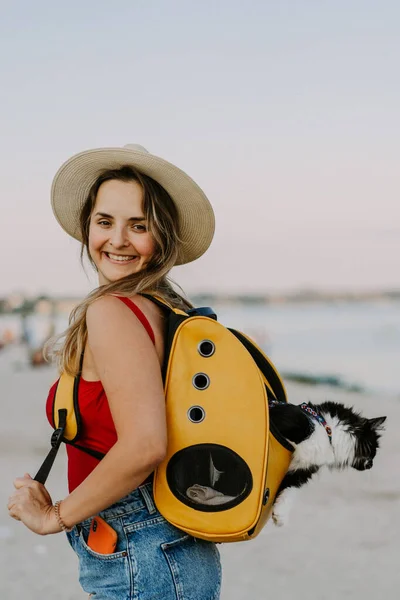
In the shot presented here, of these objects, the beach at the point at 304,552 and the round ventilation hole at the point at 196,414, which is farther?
the beach at the point at 304,552

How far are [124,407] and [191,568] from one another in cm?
41

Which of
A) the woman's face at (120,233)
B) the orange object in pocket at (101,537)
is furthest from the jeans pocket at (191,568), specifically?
the woman's face at (120,233)

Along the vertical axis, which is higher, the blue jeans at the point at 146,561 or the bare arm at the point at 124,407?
the bare arm at the point at 124,407

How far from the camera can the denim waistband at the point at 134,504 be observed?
1668 mm

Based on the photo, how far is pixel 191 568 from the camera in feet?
5.46

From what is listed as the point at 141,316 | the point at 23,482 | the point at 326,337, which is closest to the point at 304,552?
the point at 23,482

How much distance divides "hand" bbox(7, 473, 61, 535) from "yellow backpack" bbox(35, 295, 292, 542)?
0.53 feet

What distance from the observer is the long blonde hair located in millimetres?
1736

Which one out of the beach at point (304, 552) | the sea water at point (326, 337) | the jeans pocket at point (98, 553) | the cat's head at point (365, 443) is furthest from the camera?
the sea water at point (326, 337)

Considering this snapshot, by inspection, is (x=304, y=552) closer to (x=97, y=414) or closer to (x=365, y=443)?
(x=365, y=443)

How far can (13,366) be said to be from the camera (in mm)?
15344

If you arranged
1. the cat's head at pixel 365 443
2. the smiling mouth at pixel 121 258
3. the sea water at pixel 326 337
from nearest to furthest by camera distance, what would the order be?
1. the cat's head at pixel 365 443
2. the smiling mouth at pixel 121 258
3. the sea water at pixel 326 337

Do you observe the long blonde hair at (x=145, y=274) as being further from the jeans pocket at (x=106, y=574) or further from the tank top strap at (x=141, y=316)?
the jeans pocket at (x=106, y=574)

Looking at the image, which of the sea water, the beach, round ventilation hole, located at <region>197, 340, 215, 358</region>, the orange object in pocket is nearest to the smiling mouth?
round ventilation hole, located at <region>197, 340, 215, 358</region>
